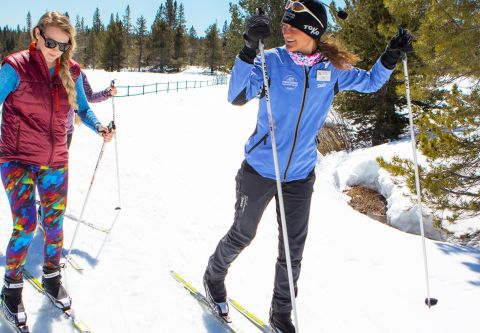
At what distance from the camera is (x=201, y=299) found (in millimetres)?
3373

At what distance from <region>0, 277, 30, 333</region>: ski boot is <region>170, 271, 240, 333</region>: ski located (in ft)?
4.32

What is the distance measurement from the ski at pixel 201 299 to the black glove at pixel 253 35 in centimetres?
203

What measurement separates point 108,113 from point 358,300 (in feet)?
41.4

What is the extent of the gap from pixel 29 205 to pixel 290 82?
1994 millimetres

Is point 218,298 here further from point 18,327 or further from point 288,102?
point 288,102

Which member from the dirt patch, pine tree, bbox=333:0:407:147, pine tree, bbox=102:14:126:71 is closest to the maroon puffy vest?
the dirt patch

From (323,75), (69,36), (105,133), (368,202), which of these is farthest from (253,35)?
(368,202)

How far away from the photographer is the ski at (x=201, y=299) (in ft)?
10.1

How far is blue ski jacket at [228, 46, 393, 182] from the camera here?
2461 millimetres

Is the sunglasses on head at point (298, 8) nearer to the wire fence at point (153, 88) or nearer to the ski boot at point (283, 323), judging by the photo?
the ski boot at point (283, 323)

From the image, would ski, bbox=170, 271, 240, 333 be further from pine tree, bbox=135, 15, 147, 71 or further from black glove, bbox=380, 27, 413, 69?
pine tree, bbox=135, 15, 147, 71

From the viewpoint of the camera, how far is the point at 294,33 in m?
2.48

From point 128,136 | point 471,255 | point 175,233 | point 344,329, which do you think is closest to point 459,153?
point 471,255

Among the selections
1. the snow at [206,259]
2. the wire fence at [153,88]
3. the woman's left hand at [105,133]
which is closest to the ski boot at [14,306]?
the snow at [206,259]
